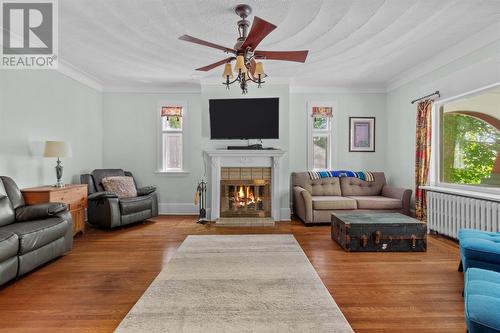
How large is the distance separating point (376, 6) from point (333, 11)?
42cm

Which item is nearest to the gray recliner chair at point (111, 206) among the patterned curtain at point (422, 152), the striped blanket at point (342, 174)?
the striped blanket at point (342, 174)

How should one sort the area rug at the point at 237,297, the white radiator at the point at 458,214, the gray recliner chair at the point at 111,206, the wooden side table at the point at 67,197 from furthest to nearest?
the gray recliner chair at the point at 111,206
the wooden side table at the point at 67,197
the white radiator at the point at 458,214
the area rug at the point at 237,297

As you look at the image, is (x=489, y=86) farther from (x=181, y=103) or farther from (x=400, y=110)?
(x=181, y=103)

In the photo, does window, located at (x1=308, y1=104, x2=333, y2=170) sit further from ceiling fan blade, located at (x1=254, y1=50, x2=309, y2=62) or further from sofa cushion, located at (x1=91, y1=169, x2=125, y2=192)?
sofa cushion, located at (x1=91, y1=169, x2=125, y2=192)

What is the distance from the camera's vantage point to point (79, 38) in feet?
11.8

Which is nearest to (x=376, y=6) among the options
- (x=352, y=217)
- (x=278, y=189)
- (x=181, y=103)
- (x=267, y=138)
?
(x=352, y=217)

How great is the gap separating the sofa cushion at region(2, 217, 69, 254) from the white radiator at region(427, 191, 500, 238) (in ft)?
16.2

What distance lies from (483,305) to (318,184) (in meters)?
4.14

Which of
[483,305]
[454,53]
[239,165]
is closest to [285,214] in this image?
[239,165]

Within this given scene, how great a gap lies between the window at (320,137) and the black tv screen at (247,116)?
101 centimetres

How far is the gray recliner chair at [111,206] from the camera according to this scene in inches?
175

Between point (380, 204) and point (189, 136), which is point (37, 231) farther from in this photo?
point (380, 204)

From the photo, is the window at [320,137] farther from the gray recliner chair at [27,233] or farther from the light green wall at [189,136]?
the gray recliner chair at [27,233]

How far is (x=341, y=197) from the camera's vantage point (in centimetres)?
522
